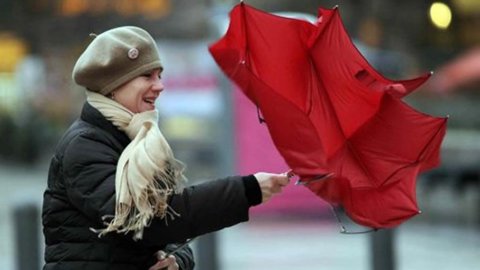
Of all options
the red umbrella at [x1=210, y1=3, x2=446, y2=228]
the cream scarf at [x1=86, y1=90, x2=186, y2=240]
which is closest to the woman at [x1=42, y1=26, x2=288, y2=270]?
the cream scarf at [x1=86, y1=90, x2=186, y2=240]

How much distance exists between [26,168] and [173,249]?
18.8 m

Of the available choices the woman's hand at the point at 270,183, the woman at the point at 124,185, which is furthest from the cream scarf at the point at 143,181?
the woman's hand at the point at 270,183

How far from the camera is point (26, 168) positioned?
71.1 ft

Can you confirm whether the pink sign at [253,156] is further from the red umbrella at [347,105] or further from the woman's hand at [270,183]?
the woman's hand at [270,183]

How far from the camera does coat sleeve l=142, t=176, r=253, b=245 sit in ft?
9.78

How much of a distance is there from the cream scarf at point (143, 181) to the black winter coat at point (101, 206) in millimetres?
37

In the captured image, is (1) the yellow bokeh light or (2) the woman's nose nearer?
(2) the woman's nose

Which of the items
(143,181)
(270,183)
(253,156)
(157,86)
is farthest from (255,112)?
(143,181)

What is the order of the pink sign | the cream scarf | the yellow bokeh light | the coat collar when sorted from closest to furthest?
1. the cream scarf
2. the coat collar
3. the yellow bokeh light
4. the pink sign

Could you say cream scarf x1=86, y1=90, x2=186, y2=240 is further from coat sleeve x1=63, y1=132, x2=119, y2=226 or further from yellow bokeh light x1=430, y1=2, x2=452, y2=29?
yellow bokeh light x1=430, y1=2, x2=452, y2=29

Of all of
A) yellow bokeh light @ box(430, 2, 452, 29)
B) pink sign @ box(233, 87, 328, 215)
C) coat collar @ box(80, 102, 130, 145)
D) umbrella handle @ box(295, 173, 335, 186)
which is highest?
yellow bokeh light @ box(430, 2, 452, 29)

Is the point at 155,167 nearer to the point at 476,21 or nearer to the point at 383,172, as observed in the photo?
the point at 383,172

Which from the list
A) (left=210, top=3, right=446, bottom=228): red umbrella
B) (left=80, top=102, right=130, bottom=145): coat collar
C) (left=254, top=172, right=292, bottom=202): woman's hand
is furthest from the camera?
(left=210, top=3, right=446, bottom=228): red umbrella

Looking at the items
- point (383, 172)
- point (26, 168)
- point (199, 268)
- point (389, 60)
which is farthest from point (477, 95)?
point (26, 168)
